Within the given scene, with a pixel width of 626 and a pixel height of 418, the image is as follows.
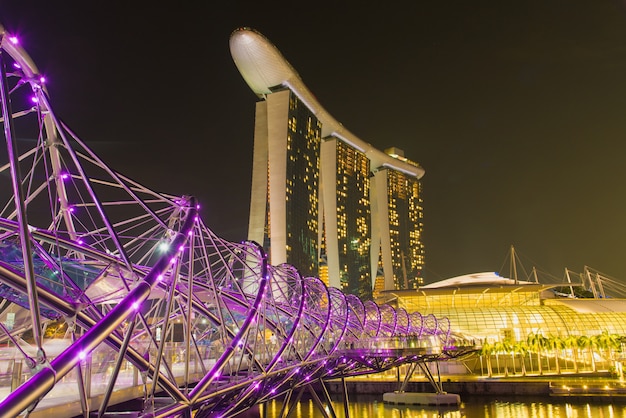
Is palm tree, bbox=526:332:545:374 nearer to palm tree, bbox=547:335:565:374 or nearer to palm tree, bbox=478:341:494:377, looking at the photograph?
palm tree, bbox=547:335:565:374

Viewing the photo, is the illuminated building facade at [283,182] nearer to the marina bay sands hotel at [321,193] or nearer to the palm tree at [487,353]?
the marina bay sands hotel at [321,193]

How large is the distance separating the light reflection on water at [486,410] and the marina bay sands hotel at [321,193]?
49.4 m

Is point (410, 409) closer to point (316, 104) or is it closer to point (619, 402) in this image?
point (619, 402)

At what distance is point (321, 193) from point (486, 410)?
328 feet

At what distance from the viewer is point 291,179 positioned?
109 m

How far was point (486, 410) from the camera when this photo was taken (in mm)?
47750

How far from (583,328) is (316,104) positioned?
68854mm

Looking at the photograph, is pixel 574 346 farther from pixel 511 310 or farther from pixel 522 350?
pixel 511 310

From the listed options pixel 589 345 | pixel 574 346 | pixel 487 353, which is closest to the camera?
pixel 487 353

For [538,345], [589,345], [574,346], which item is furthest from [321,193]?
[589,345]

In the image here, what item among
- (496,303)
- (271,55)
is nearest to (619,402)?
(496,303)

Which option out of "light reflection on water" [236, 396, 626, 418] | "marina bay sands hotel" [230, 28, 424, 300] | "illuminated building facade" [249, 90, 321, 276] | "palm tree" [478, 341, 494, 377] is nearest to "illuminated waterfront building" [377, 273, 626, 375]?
"palm tree" [478, 341, 494, 377]

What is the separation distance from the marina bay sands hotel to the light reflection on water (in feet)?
162

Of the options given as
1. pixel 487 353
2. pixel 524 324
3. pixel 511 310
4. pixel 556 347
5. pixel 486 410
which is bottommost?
pixel 486 410
